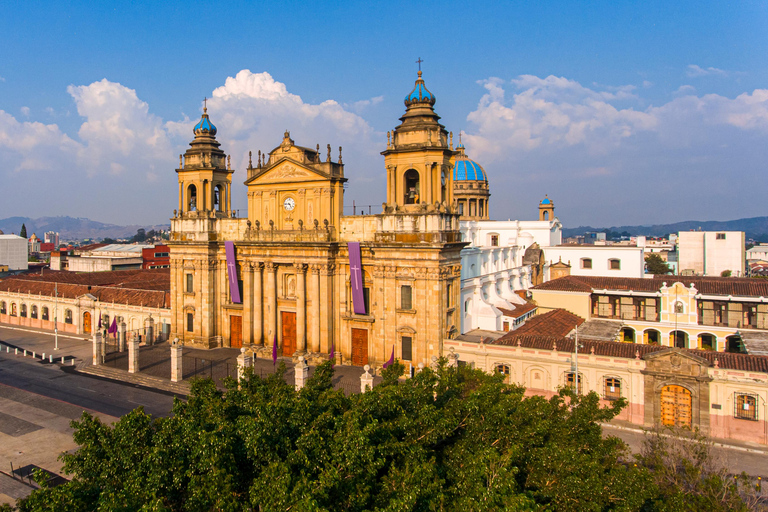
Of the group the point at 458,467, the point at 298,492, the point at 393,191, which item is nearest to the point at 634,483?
the point at 458,467

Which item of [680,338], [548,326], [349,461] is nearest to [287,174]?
[548,326]

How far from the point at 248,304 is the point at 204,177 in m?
14.4

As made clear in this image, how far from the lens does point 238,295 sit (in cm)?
5206

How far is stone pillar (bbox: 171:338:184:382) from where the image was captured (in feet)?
143

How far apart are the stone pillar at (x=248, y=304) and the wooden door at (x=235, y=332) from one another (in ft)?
6.97

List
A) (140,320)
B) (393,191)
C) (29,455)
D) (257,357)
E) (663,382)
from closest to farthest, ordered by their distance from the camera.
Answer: (29,455)
(663,382)
(393,191)
(257,357)
(140,320)

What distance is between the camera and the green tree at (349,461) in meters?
15.4

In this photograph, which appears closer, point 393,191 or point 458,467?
point 458,467

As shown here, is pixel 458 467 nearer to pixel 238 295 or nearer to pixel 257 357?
pixel 257 357

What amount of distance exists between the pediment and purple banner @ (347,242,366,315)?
6.96 metres

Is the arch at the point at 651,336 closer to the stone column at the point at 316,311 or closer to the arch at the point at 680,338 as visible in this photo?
the arch at the point at 680,338

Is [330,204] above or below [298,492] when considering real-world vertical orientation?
above

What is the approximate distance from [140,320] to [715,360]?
57.7 metres

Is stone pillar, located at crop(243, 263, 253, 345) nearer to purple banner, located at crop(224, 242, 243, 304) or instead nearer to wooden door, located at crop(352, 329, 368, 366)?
purple banner, located at crop(224, 242, 243, 304)
